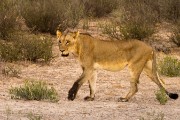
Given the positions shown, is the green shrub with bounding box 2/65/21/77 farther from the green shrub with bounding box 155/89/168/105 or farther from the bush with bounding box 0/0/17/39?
the green shrub with bounding box 155/89/168/105

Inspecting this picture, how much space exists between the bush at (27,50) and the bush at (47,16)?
303 centimetres

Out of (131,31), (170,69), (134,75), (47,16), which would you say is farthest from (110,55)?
(47,16)

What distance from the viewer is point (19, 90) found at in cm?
1231

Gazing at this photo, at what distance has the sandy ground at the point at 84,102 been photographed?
34.6 feet

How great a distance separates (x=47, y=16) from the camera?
72.5ft

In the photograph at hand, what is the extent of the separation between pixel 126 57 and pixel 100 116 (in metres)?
Result: 2.79

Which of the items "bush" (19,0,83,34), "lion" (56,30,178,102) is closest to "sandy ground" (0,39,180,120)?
"lion" (56,30,178,102)

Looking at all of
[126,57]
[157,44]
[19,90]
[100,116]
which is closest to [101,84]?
[126,57]

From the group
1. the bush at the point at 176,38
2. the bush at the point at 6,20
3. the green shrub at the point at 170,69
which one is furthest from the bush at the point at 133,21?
the green shrub at the point at 170,69

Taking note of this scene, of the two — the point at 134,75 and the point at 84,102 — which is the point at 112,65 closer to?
the point at 134,75

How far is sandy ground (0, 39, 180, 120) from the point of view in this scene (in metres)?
10.5

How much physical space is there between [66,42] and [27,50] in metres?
5.58

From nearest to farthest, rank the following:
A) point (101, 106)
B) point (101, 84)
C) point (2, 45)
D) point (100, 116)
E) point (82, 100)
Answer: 1. point (100, 116)
2. point (101, 106)
3. point (82, 100)
4. point (101, 84)
5. point (2, 45)

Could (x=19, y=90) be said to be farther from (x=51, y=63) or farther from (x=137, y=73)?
(x=51, y=63)
